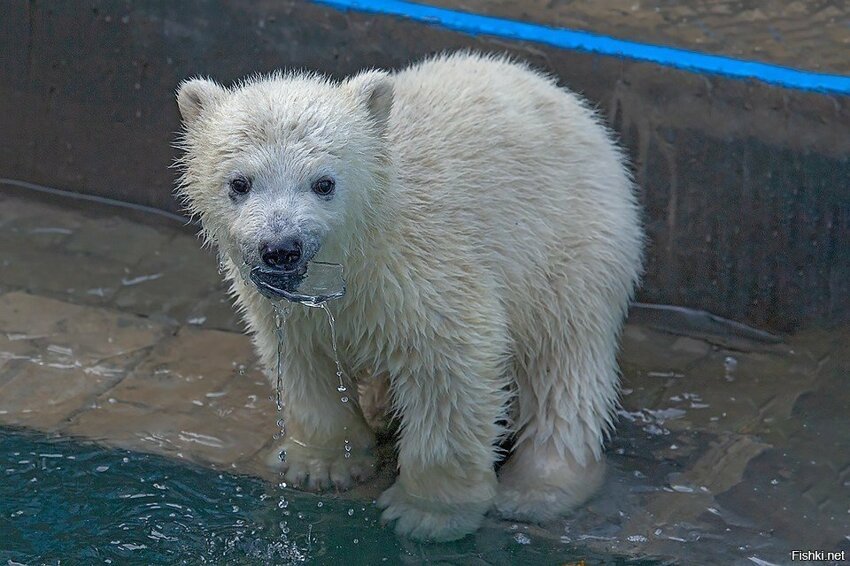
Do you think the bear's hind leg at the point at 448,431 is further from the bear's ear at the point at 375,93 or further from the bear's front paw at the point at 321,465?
the bear's ear at the point at 375,93

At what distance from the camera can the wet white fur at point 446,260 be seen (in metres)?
3.24

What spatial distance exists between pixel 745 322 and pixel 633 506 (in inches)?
46.7

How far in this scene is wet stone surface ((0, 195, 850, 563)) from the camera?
12.0 feet

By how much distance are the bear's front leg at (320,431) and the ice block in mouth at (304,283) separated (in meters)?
0.43

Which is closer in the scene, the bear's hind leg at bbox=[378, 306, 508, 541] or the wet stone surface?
the bear's hind leg at bbox=[378, 306, 508, 541]

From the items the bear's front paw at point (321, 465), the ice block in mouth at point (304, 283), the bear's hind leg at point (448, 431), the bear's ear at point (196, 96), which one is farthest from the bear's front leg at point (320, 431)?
the bear's ear at point (196, 96)

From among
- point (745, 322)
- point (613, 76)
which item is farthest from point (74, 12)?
point (745, 322)

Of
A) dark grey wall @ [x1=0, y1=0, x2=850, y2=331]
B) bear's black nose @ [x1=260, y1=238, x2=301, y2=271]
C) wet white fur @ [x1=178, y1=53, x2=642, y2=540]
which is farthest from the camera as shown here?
dark grey wall @ [x1=0, y1=0, x2=850, y2=331]

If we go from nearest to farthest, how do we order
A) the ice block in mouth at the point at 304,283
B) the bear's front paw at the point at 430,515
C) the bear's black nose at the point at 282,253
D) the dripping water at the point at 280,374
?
1. the bear's black nose at the point at 282,253
2. the ice block in mouth at the point at 304,283
3. the dripping water at the point at 280,374
4. the bear's front paw at the point at 430,515

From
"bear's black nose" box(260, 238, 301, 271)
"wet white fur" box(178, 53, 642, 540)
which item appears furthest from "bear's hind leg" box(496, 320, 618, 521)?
"bear's black nose" box(260, 238, 301, 271)

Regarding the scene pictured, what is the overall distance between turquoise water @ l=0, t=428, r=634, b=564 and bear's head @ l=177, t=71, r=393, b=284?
33.3 inches

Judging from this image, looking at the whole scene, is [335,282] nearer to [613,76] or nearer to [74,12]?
[613,76]
